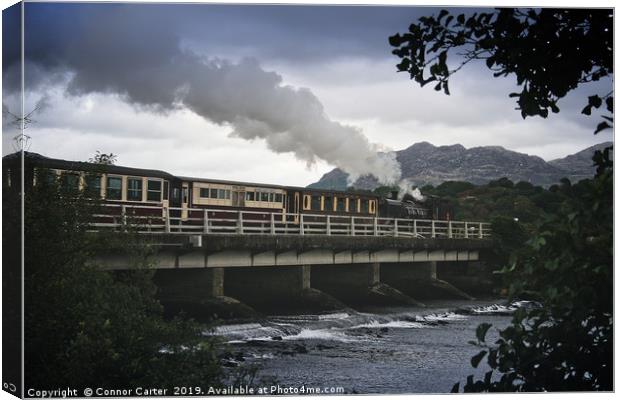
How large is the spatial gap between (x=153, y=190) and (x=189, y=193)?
3.41 feet

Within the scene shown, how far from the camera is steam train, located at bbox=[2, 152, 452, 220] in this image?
11.6m

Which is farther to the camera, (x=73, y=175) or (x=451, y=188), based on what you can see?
(x=451, y=188)

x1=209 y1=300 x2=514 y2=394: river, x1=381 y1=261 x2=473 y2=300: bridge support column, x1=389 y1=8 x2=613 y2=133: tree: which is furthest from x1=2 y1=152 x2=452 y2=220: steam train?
x1=389 y1=8 x2=613 y2=133: tree

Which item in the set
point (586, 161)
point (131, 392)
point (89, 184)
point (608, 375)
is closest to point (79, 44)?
point (89, 184)

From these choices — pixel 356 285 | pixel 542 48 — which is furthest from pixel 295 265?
pixel 542 48

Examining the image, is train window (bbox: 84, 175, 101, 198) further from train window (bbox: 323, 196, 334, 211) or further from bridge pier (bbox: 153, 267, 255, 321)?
train window (bbox: 323, 196, 334, 211)

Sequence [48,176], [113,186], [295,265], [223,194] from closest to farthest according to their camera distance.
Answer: [48,176]
[113,186]
[295,265]
[223,194]

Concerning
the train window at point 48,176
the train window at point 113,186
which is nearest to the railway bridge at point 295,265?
the train window at point 113,186

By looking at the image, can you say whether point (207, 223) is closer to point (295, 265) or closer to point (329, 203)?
point (295, 265)

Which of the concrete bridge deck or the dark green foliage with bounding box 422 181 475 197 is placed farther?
the concrete bridge deck

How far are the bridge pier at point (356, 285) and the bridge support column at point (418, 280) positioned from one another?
46cm

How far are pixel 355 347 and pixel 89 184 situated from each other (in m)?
7.24

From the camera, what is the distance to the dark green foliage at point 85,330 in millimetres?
10797

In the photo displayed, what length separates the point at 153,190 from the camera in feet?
72.1
